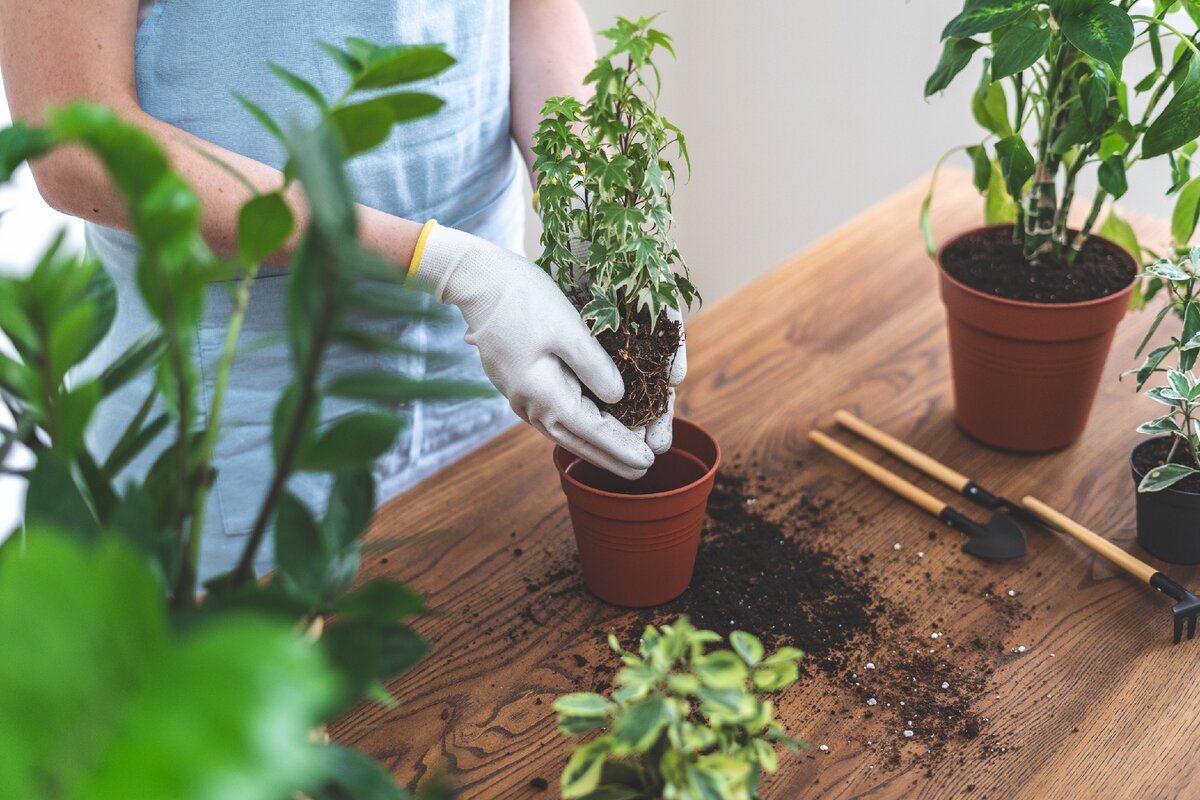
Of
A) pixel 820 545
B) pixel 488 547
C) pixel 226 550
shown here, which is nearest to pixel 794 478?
pixel 820 545

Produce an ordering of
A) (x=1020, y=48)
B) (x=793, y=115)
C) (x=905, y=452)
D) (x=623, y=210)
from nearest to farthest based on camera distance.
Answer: (x=623, y=210) < (x=1020, y=48) < (x=905, y=452) < (x=793, y=115)

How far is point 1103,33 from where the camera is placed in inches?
38.0

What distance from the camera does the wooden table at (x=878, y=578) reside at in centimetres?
84

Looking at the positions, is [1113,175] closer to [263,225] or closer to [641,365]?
[641,365]

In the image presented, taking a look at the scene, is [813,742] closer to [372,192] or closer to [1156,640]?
[1156,640]

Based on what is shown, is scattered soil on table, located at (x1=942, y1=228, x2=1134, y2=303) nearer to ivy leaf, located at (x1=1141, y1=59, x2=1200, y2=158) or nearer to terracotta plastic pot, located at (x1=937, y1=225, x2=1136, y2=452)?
terracotta plastic pot, located at (x1=937, y1=225, x2=1136, y2=452)

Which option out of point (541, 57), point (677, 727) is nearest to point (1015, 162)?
point (541, 57)

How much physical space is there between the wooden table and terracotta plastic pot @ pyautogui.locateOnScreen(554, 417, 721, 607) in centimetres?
5

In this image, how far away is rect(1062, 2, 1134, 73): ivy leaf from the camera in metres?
0.95

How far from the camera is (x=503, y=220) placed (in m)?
1.50

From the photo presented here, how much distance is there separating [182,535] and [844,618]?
2.14ft

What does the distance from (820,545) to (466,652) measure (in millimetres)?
386

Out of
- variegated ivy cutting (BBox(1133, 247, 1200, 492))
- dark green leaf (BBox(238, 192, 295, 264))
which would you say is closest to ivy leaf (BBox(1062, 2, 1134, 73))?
variegated ivy cutting (BBox(1133, 247, 1200, 492))

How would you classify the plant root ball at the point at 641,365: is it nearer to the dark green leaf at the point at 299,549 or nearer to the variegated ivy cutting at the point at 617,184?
the variegated ivy cutting at the point at 617,184
